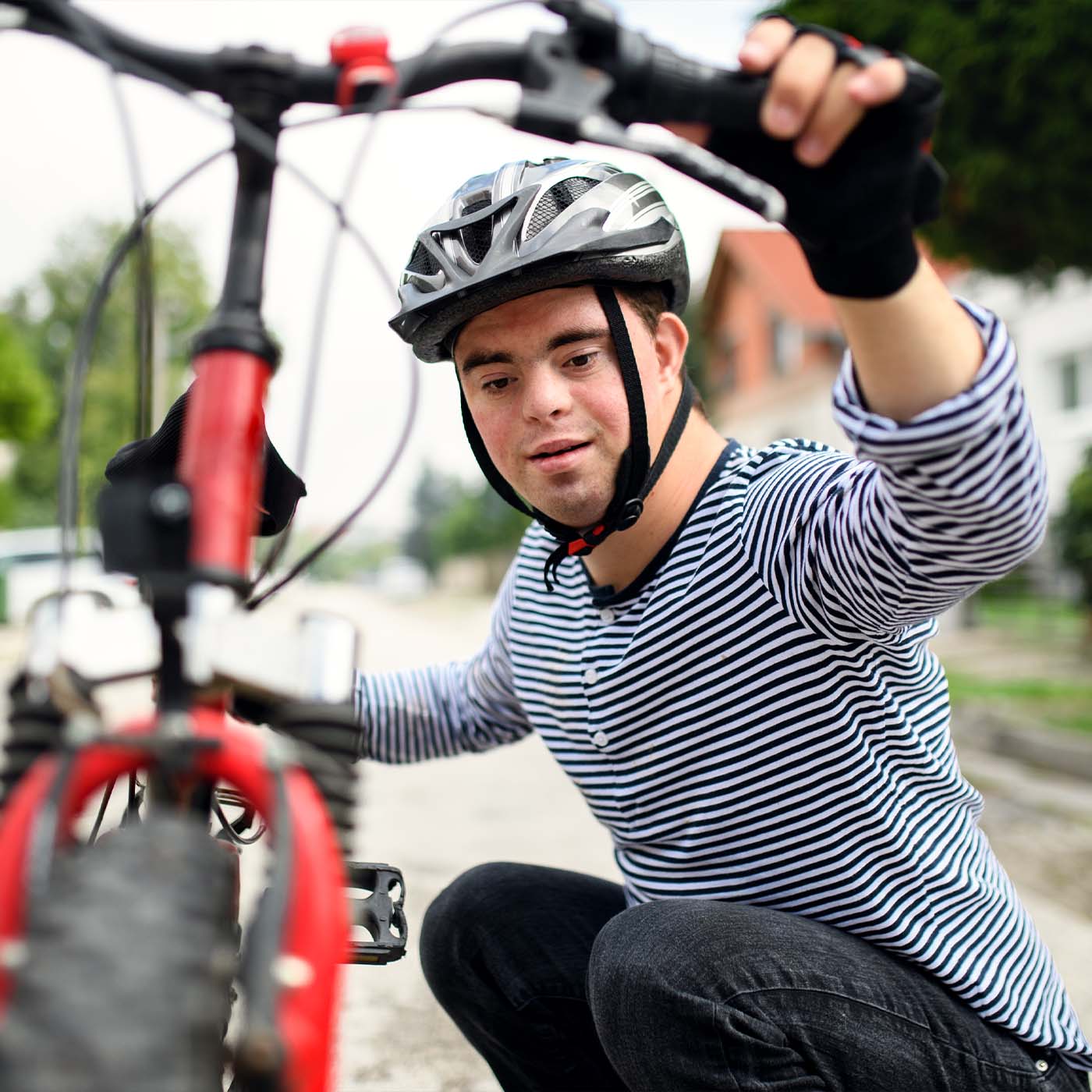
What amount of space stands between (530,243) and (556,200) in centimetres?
16

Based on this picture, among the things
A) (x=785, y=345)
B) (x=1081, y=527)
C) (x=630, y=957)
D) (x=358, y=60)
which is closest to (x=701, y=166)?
(x=358, y=60)

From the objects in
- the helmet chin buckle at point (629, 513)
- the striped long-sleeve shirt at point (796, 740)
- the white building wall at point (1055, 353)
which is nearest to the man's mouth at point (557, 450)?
the helmet chin buckle at point (629, 513)

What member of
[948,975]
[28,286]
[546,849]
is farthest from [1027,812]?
[28,286]

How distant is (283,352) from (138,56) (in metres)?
0.35

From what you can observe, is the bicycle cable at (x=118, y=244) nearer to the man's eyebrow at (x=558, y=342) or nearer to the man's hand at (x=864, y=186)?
the man's hand at (x=864, y=186)

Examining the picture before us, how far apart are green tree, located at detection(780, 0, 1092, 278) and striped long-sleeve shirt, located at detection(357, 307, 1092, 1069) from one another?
5.25m

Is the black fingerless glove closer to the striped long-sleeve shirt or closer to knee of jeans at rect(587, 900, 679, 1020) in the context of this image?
the striped long-sleeve shirt

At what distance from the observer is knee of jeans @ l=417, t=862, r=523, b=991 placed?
2.07m

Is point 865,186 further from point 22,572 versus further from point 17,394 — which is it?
point 22,572

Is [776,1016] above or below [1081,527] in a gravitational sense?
Result: above

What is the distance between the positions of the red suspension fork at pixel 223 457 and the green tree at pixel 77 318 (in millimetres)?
18081

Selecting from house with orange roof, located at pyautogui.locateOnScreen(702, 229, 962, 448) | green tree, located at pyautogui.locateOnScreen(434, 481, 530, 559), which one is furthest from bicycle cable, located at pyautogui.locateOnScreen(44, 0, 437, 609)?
green tree, located at pyautogui.locateOnScreen(434, 481, 530, 559)

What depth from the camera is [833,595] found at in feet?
5.02

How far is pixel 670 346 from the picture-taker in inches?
82.0
